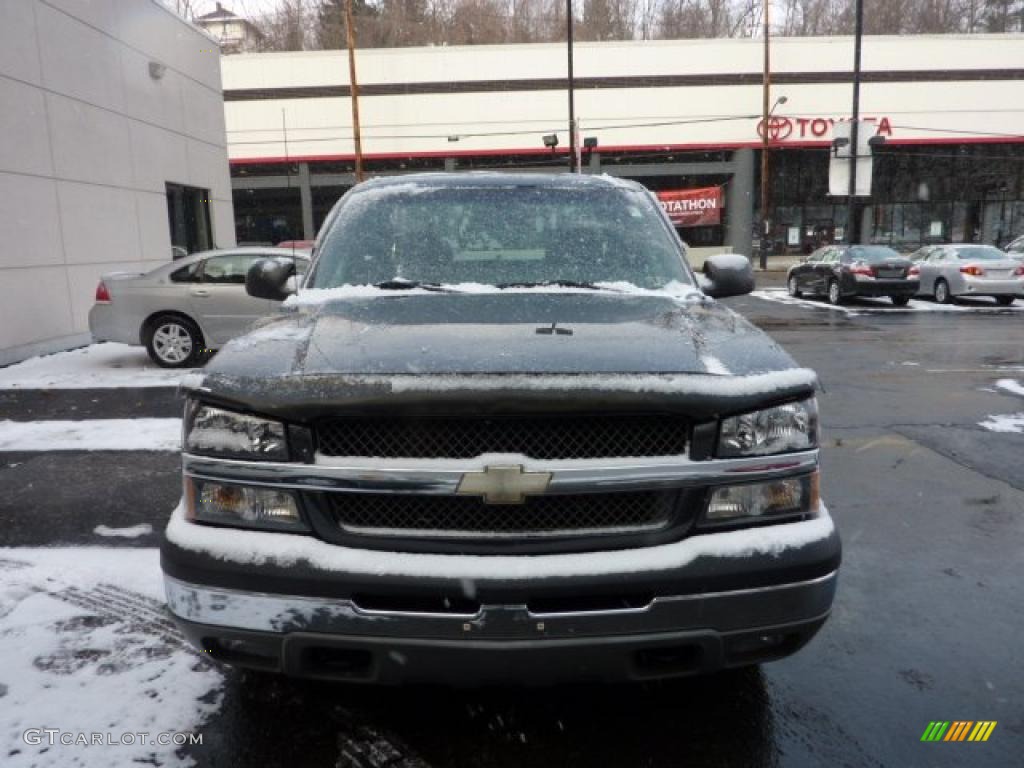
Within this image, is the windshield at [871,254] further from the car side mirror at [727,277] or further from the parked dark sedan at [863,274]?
the car side mirror at [727,277]

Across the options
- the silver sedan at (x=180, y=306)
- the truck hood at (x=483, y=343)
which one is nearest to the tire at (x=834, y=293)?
the silver sedan at (x=180, y=306)

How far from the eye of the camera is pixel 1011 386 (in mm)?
8430

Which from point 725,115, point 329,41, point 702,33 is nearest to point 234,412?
point 725,115

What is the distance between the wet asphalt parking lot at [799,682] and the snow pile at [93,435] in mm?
221

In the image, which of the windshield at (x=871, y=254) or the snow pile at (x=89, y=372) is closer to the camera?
the snow pile at (x=89, y=372)

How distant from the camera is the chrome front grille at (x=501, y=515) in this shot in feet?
6.88

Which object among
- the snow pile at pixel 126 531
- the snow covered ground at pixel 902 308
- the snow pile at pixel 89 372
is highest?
the snow pile at pixel 89 372

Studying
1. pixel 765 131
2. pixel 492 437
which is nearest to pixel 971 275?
pixel 765 131

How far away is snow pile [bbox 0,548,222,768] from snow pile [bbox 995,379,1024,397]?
8308 mm

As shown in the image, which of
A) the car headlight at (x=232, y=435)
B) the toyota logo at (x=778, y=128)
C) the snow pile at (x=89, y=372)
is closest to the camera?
the car headlight at (x=232, y=435)

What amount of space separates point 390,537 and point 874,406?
6.74 meters

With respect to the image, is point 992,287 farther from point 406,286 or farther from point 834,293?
point 406,286

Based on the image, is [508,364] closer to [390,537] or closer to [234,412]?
[390,537]

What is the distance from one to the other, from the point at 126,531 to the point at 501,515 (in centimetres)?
313
